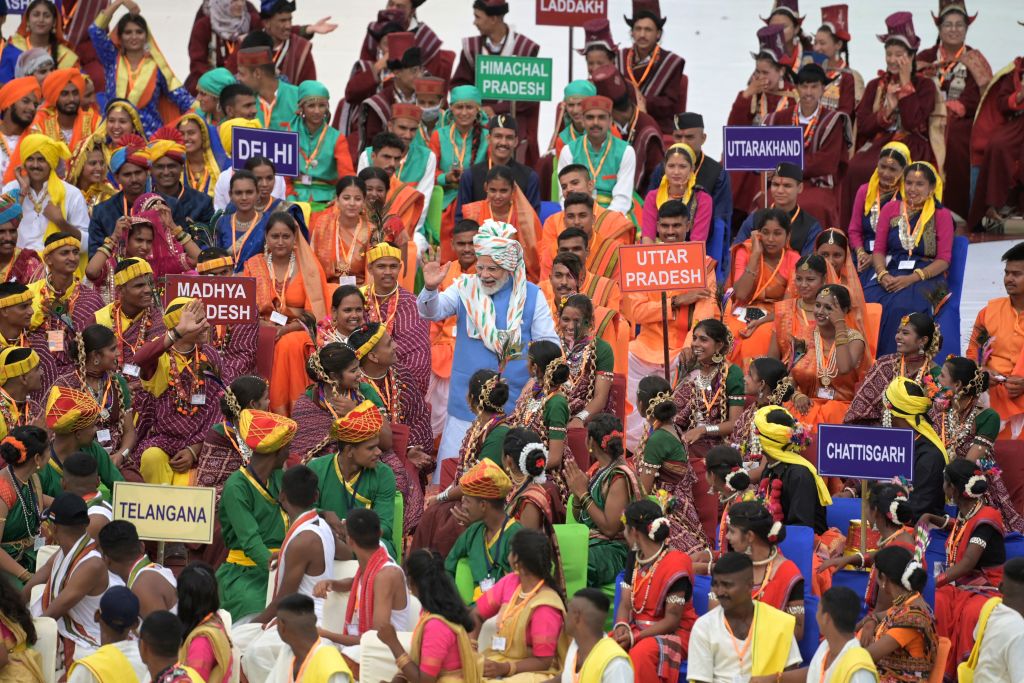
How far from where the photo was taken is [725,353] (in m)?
10.1

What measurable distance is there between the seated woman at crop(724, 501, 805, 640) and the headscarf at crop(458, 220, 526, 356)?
2.48 metres

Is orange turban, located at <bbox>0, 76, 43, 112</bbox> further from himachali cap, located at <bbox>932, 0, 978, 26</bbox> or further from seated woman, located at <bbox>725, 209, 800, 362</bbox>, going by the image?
himachali cap, located at <bbox>932, 0, 978, 26</bbox>

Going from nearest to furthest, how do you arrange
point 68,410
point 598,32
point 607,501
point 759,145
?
point 607,501 → point 68,410 → point 759,145 → point 598,32

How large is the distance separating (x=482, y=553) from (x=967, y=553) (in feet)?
6.91

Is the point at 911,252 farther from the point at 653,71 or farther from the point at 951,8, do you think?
the point at 653,71

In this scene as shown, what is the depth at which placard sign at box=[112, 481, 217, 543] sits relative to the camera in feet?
25.6

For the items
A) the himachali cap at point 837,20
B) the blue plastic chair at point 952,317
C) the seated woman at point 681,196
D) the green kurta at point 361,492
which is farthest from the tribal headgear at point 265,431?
the himachali cap at point 837,20

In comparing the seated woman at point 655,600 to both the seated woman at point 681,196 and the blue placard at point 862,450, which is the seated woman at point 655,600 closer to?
the blue placard at point 862,450

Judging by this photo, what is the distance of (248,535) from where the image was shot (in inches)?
321

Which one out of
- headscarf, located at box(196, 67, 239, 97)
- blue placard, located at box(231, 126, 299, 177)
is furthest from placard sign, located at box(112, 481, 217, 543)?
headscarf, located at box(196, 67, 239, 97)

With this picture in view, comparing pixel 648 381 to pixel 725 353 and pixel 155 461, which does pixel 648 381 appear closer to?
pixel 725 353

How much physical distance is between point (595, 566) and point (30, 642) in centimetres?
253

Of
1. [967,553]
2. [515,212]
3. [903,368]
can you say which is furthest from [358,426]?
[515,212]

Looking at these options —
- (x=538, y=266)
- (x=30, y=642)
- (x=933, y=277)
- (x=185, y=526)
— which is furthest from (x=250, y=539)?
(x=933, y=277)
